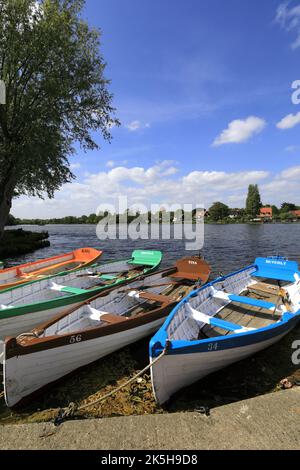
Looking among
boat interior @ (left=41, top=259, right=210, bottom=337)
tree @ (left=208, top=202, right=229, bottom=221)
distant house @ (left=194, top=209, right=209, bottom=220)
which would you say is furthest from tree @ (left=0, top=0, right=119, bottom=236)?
tree @ (left=208, top=202, right=229, bottom=221)

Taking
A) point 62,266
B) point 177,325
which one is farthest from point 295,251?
point 177,325

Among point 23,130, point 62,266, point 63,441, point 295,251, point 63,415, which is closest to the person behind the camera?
point 63,441

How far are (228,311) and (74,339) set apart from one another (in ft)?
16.7

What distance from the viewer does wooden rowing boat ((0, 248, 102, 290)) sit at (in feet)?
37.7

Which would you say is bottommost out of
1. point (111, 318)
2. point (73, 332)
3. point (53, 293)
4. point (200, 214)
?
point (53, 293)

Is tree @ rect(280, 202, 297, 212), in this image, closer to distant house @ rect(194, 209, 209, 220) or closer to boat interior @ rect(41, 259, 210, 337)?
distant house @ rect(194, 209, 209, 220)

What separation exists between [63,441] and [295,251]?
3018 cm

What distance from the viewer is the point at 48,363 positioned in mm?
5152

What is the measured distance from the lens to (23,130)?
18.3m

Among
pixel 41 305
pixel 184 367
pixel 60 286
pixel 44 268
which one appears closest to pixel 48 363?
pixel 41 305

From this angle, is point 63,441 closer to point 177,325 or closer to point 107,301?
point 177,325

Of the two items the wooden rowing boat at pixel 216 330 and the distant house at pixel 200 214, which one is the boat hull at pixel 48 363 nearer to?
the wooden rowing boat at pixel 216 330

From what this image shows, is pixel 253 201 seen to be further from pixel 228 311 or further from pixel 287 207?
pixel 228 311
